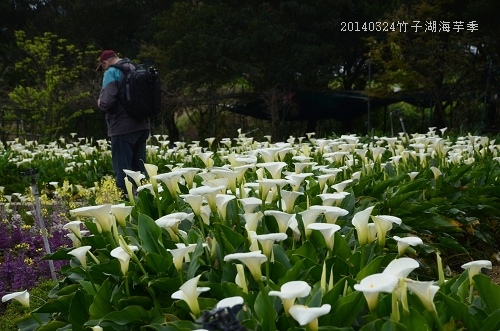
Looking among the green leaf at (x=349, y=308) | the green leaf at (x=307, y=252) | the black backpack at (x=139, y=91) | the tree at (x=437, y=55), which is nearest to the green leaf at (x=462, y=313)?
the green leaf at (x=349, y=308)

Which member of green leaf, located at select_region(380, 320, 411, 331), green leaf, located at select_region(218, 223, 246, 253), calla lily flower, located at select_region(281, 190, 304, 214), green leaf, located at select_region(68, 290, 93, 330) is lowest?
green leaf, located at select_region(68, 290, 93, 330)

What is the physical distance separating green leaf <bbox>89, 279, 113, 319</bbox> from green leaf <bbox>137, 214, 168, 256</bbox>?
12.4 inches

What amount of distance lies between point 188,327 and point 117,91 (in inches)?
192

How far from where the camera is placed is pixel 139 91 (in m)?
6.48

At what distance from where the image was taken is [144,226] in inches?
110

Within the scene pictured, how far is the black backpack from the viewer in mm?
6469

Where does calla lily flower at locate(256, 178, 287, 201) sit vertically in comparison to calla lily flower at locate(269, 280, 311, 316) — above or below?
above

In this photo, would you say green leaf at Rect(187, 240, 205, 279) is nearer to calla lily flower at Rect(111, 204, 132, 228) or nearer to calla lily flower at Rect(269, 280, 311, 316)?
calla lily flower at Rect(111, 204, 132, 228)

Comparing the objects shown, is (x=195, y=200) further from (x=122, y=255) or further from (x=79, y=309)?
(x=79, y=309)

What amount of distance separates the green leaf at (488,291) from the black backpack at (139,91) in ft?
16.0

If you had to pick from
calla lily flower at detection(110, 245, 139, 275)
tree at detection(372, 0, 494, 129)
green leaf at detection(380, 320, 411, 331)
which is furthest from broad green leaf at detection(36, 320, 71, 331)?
tree at detection(372, 0, 494, 129)

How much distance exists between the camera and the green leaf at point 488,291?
2.08 m

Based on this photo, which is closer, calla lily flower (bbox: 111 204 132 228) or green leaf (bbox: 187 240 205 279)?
green leaf (bbox: 187 240 205 279)

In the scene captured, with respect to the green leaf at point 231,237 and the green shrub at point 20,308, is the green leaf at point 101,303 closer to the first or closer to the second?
the green leaf at point 231,237
